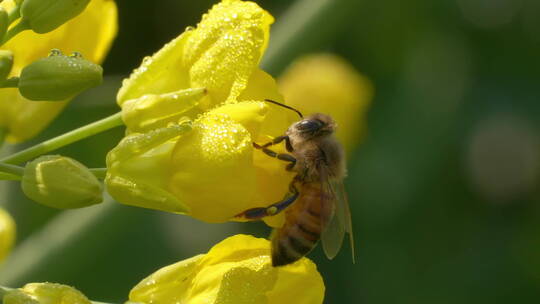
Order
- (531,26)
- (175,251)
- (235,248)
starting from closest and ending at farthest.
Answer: (235,248) < (175,251) < (531,26)

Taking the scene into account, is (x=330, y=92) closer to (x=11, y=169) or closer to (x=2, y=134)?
(x=2, y=134)

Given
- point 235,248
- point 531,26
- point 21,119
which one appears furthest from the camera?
point 531,26

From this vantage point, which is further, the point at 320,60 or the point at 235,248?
the point at 320,60

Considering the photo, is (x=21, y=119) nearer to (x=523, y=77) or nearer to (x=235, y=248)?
(x=235, y=248)

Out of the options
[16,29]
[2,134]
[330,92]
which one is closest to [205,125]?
[16,29]

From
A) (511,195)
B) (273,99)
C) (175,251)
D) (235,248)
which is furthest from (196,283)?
(511,195)

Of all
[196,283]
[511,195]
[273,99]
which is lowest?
[511,195]

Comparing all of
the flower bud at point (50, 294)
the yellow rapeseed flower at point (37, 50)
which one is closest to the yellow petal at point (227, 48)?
the yellow rapeseed flower at point (37, 50)

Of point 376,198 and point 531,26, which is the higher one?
point 531,26

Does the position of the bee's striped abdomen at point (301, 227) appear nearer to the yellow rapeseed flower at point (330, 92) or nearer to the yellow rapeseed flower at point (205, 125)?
the yellow rapeseed flower at point (205, 125)
